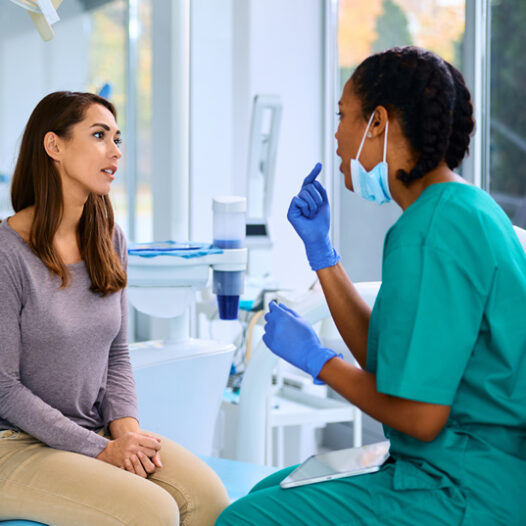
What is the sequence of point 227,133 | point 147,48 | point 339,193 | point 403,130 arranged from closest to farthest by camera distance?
point 403,130 → point 227,133 → point 339,193 → point 147,48

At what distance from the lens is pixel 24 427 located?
139 centimetres

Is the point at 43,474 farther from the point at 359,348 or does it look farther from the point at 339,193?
the point at 339,193

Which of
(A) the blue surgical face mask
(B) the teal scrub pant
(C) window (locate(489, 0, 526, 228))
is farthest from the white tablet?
(C) window (locate(489, 0, 526, 228))

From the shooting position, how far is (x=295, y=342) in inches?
48.2

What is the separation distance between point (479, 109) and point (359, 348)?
5.70 feet

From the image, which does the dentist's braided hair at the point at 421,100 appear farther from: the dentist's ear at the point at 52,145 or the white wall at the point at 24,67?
the white wall at the point at 24,67

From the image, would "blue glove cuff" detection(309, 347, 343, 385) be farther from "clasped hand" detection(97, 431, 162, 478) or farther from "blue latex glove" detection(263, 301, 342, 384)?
"clasped hand" detection(97, 431, 162, 478)

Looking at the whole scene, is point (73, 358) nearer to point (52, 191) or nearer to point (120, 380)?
point (120, 380)

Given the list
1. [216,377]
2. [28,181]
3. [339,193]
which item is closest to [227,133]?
[339,193]

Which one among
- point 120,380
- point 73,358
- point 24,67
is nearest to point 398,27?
point 120,380

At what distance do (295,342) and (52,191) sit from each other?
0.63m

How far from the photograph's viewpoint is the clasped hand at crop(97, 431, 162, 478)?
4.68 feet

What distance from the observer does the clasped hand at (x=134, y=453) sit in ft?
4.68

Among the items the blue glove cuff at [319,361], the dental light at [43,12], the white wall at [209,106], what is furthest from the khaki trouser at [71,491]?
the white wall at [209,106]
